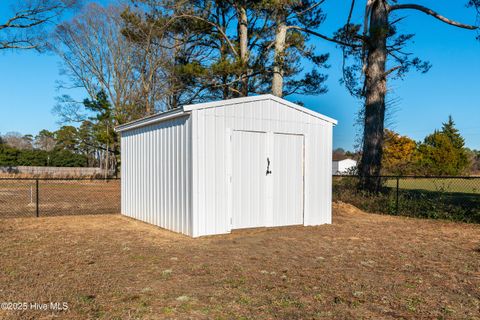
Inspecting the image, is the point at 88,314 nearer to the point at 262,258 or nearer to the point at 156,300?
the point at 156,300

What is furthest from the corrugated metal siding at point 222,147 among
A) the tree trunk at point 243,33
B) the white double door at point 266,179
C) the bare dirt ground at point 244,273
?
the tree trunk at point 243,33

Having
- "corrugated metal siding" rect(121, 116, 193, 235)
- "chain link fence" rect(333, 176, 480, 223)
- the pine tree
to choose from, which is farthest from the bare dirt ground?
the pine tree

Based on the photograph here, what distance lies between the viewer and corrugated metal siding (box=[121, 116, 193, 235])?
24.0ft

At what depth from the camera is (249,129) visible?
7.72 m

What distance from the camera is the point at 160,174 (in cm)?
845

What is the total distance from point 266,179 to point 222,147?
4.06ft

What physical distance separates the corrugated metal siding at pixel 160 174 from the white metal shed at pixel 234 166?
0.02m

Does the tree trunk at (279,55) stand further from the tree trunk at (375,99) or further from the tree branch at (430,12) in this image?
the tree branch at (430,12)

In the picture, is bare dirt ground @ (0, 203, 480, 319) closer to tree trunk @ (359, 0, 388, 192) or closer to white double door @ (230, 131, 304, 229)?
white double door @ (230, 131, 304, 229)

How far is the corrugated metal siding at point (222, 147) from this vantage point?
278 inches

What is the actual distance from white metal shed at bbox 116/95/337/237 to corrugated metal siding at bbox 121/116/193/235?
0.06 feet

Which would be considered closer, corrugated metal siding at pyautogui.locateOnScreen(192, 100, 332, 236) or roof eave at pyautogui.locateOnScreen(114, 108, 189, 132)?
corrugated metal siding at pyautogui.locateOnScreen(192, 100, 332, 236)

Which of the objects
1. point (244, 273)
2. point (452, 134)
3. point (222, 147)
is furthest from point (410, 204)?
point (452, 134)

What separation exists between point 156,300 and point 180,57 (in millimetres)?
17027
